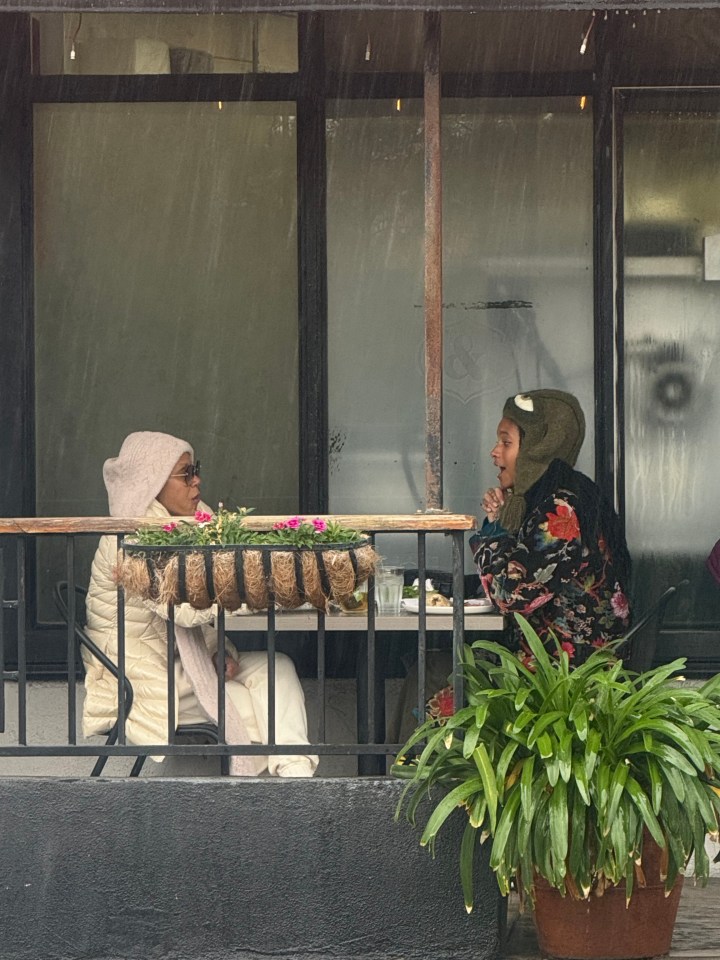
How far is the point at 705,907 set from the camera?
226 inches

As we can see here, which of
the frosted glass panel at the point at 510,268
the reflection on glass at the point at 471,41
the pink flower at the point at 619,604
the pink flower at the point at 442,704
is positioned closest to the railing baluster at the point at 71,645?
the pink flower at the point at 442,704

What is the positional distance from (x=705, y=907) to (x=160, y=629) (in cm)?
225

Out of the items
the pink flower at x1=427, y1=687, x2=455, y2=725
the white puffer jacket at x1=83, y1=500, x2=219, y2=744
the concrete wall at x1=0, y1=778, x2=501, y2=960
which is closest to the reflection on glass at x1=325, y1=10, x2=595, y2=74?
the white puffer jacket at x1=83, y1=500, x2=219, y2=744

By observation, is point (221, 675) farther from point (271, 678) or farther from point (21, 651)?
point (21, 651)

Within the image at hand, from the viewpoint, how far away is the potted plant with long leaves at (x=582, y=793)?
476cm

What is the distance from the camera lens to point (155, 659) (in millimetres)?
5742

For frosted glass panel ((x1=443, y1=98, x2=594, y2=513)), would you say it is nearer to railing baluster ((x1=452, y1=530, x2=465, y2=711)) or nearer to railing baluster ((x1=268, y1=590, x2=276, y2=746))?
railing baluster ((x1=452, y1=530, x2=465, y2=711))

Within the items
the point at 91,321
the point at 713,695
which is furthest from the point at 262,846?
the point at 91,321

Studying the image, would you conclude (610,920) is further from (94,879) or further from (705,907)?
(94,879)

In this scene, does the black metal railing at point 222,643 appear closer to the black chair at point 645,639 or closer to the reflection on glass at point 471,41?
the black chair at point 645,639

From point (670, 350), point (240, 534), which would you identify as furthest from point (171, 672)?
point (670, 350)

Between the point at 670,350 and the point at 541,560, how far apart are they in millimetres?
1814

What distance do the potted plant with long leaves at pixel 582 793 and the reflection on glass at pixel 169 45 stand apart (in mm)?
3428

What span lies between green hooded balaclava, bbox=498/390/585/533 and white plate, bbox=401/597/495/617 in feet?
1.37
